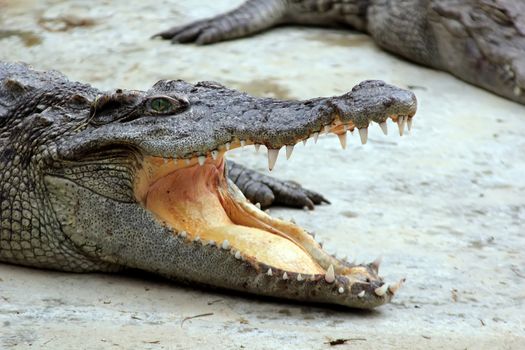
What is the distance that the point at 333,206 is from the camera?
4312 millimetres

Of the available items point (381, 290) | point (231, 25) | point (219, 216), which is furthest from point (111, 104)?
point (231, 25)

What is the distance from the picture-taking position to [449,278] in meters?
3.46

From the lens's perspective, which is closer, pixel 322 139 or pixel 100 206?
pixel 100 206

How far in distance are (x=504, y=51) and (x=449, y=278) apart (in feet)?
10.8

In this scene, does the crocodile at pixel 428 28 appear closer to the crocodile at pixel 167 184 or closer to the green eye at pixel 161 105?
the crocodile at pixel 167 184

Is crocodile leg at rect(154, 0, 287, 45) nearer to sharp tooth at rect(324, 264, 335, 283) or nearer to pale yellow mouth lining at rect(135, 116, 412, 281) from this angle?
pale yellow mouth lining at rect(135, 116, 412, 281)

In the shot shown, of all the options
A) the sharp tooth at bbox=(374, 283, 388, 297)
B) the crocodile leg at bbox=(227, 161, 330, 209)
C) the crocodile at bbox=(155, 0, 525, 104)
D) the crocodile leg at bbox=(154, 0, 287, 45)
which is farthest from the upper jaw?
the crocodile leg at bbox=(154, 0, 287, 45)

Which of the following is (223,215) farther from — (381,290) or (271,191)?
(271,191)

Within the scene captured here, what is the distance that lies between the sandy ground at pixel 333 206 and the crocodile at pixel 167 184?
11cm

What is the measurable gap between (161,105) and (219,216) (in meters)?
0.50

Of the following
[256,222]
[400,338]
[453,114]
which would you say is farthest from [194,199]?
[453,114]

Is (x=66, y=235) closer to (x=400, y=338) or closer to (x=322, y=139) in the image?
(x=400, y=338)

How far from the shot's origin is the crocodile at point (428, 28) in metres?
6.37

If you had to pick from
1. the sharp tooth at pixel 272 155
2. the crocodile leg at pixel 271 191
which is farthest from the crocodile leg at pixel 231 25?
the sharp tooth at pixel 272 155
